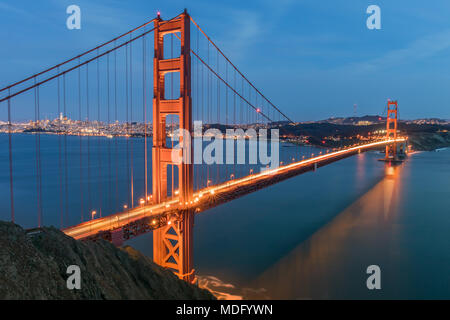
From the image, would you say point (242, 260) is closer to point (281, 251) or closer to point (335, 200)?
point (281, 251)

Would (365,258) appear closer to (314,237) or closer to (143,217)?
(314,237)

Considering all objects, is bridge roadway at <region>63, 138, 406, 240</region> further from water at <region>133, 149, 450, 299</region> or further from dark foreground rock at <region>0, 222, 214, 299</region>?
water at <region>133, 149, 450, 299</region>

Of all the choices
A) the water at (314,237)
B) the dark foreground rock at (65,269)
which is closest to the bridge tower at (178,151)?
the water at (314,237)

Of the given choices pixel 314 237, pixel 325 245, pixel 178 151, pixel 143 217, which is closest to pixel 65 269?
pixel 143 217

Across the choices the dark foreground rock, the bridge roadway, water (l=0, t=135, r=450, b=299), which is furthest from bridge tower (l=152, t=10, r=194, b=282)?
the dark foreground rock

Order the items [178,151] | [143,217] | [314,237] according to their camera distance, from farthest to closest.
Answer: [314,237], [178,151], [143,217]

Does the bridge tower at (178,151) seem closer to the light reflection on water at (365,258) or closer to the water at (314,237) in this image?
the water at (314,237)
